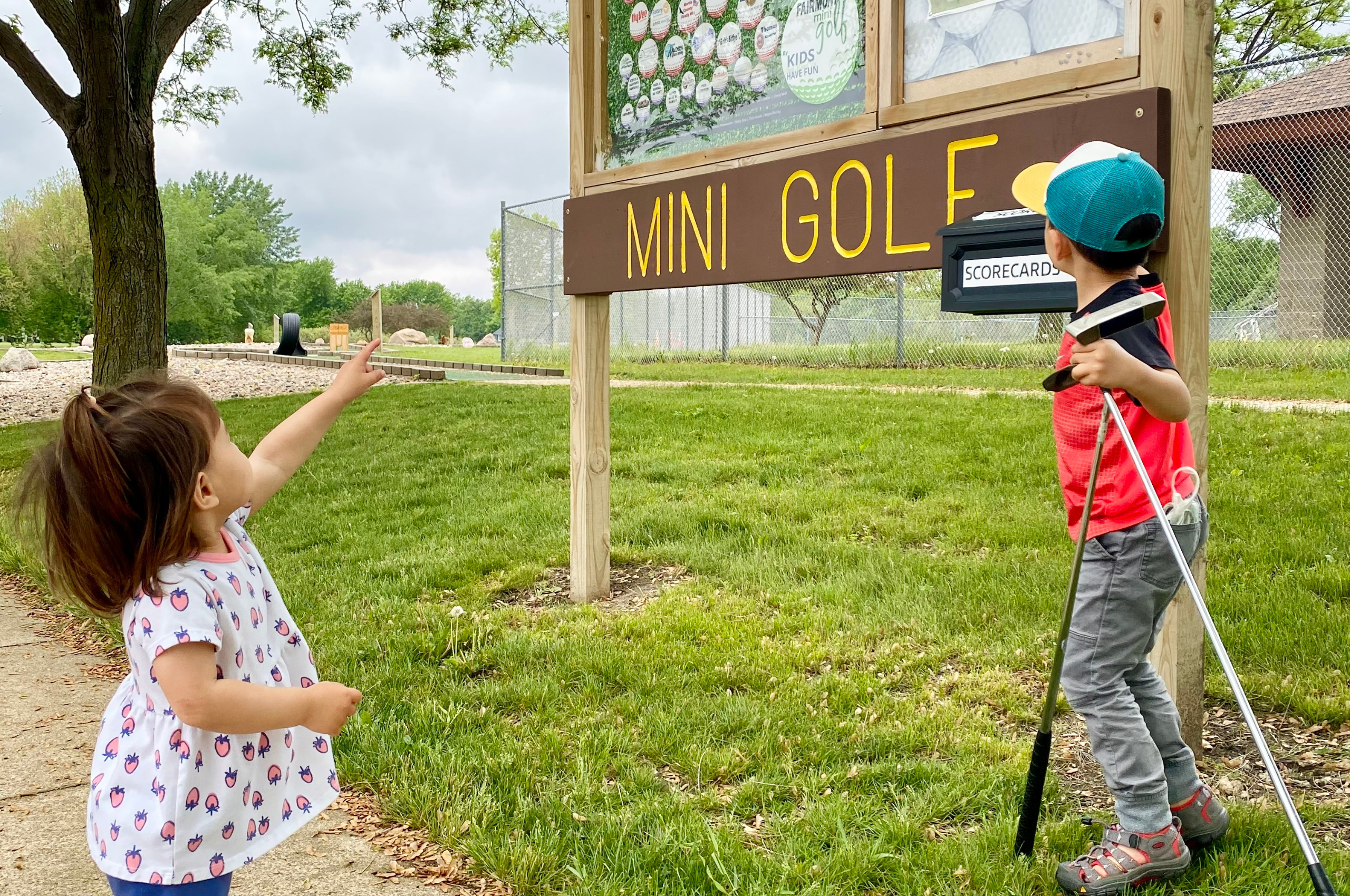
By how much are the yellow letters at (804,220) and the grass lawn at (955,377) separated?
5.00 metres

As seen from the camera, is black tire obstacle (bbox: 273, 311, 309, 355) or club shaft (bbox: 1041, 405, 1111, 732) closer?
club shaft (bbox: 1041, 405, 1111, 732)

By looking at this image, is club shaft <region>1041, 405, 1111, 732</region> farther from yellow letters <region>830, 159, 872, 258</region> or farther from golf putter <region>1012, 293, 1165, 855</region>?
yellow letters <region>830, 159, 872, 258</region>

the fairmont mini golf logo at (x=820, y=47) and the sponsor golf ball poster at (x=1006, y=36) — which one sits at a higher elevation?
the fairmont mini golf logo at (x=820, y=47)

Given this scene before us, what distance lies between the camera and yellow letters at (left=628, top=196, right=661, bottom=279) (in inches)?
173

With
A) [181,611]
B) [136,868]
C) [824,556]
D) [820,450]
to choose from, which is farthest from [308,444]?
[820,450]

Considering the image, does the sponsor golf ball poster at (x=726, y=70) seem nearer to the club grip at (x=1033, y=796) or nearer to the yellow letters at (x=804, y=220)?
the yellow letters at (x=804, y=220)

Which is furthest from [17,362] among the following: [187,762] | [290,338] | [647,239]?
[187,762]

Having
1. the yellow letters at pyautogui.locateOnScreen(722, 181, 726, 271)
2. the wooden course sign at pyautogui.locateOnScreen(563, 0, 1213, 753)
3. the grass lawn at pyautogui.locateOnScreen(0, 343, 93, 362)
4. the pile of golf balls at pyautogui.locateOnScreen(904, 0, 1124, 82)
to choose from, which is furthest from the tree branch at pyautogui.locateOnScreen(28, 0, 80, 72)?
the grass lawn at pyautogui.locateOnScreen(0, 343, 93, 362)

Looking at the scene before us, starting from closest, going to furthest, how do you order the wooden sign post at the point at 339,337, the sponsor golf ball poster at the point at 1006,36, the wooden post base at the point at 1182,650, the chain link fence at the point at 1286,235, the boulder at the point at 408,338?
the wooden post base at the point at 1182,650 < the sponsor golf ball poster at the point at 1006,36 < the chain link fence at the point at 1286,235 < the wooden sign post at the point at 339,337 < the boulder at the point at 408,338

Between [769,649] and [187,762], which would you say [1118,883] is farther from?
[187,762]

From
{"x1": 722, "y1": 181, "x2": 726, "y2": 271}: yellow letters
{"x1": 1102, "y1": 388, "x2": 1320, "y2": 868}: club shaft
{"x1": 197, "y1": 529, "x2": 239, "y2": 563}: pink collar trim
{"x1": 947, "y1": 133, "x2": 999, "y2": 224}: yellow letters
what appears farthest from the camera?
{"x1": 722, "y1": 181, "x2": 726, "y2": 271}: yellow letters

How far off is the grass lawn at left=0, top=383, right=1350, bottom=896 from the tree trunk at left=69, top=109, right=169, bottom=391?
3.22 meters

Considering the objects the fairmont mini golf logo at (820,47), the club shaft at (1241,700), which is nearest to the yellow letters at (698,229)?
the fairmont mini golf logo at (820,47)

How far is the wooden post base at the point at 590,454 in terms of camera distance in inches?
187
